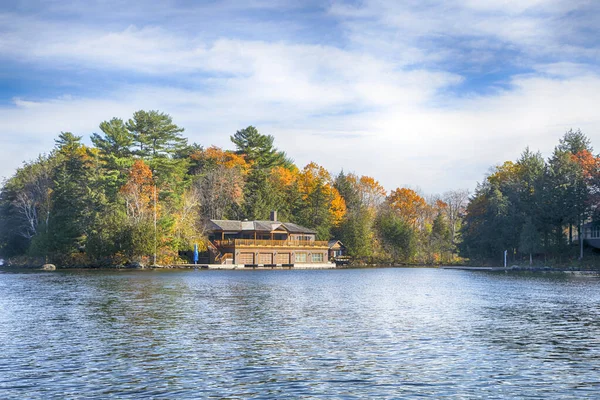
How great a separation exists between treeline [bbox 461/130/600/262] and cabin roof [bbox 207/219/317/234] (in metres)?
28.4

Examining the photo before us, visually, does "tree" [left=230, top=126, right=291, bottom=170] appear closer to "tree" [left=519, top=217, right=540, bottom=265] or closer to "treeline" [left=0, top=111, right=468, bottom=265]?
"treeline" [left=0, top=111, right=468, bottom=265]

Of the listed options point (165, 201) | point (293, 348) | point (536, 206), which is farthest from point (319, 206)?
point (293, 348)

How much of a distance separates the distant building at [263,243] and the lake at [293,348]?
50054 millimetres

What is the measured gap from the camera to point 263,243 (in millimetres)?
89312

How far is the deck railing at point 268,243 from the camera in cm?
8600

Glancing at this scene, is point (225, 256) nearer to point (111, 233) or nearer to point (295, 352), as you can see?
point (111, 233)

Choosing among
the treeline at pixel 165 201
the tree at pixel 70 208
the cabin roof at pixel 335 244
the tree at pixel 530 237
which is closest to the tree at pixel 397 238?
the treeline at pixel 165 201

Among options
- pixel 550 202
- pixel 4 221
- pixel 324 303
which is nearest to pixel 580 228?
pixel 550 202

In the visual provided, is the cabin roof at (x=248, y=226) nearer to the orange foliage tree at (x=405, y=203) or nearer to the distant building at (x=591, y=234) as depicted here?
the orange foliage tree at (x=405, y=203)

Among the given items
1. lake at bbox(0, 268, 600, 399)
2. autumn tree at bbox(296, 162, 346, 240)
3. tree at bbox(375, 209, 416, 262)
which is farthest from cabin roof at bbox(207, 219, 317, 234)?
lake at bbox(0, 268, 600, 399)

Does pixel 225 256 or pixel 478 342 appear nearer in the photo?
pixel 478 342

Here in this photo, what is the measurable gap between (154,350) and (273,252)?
72278 millimetres

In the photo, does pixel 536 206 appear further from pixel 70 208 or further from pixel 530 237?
pixel 70 208

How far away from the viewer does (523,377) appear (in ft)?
51.3
